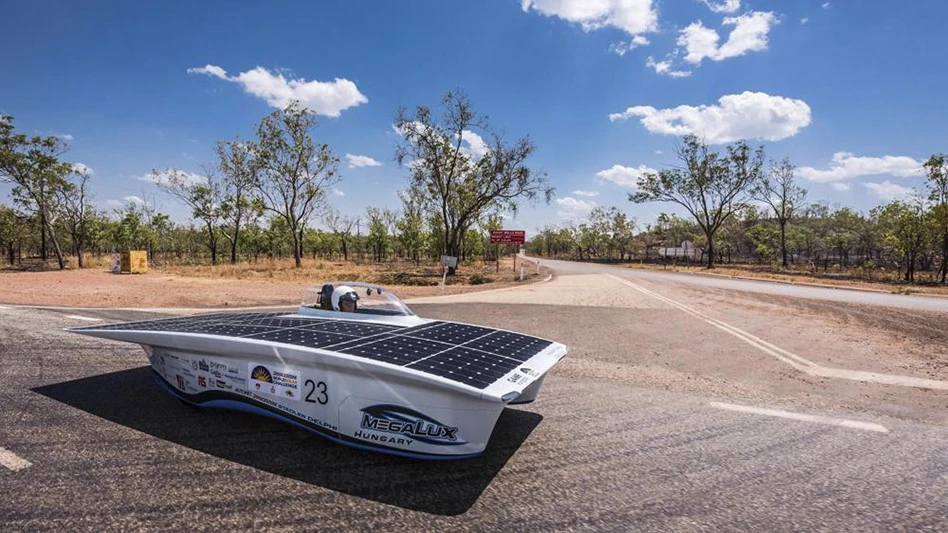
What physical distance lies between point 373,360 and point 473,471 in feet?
4.03

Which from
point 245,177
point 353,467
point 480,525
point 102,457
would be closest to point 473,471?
point 480,525

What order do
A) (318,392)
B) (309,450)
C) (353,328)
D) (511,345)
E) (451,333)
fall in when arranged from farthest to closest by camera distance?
(451,333)
(353,328)
(511,345)
(309,450)
(318,392)

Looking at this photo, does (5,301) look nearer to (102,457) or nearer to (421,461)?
(102,457)

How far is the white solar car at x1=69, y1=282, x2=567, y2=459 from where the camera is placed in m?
3.06

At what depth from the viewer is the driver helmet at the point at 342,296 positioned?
5262 millimetres

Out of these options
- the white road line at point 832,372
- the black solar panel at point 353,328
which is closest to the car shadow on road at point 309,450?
the black solar panel at point 353,328

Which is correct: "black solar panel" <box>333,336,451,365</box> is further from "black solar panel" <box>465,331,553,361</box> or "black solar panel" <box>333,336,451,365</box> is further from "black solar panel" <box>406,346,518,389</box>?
"black solar panel" <box>465,331,553,361</box>

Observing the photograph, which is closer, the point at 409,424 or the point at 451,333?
the point at 409,424

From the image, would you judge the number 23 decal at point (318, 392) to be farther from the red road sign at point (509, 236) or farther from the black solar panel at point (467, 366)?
the red road sign at point (509, 236)

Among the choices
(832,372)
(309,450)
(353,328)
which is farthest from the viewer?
(832,372)

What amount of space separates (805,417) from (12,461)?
7501 millimetres

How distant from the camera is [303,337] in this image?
3877 millimetres

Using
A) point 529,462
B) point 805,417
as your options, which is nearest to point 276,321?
point 529,462

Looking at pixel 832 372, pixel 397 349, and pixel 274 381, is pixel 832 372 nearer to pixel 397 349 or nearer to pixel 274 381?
pixel 397 349
